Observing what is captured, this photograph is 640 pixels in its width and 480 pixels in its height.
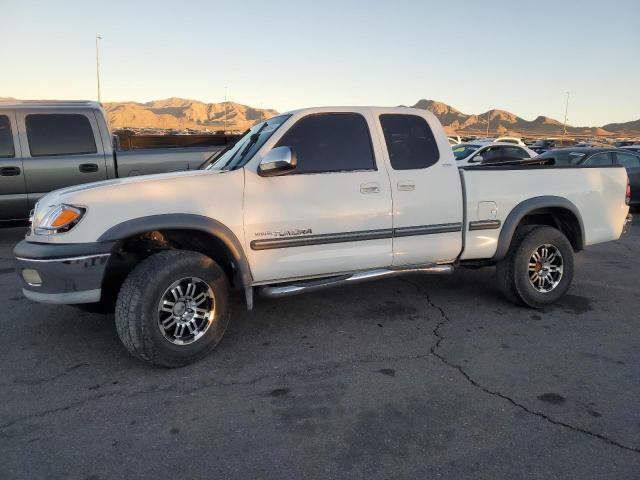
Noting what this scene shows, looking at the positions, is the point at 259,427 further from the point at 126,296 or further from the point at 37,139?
the point at 37,139

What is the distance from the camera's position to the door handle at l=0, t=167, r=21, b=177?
705cm

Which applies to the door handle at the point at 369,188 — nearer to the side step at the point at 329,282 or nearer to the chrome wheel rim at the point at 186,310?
the side step at the point at 329,282

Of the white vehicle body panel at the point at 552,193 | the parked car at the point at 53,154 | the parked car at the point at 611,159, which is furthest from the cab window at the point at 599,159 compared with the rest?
the parked car at the point at 53,154

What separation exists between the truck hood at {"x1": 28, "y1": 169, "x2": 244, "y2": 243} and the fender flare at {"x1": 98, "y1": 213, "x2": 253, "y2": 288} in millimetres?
31

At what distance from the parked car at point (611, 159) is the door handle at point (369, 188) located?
847 cm

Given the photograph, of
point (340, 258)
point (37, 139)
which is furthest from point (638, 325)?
point (37, 139)

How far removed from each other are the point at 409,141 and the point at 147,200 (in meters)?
2.27

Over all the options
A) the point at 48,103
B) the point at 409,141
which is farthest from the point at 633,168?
the point at 48,103

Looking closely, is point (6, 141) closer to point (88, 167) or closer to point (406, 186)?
point (88, 167)

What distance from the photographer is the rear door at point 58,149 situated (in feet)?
23.5

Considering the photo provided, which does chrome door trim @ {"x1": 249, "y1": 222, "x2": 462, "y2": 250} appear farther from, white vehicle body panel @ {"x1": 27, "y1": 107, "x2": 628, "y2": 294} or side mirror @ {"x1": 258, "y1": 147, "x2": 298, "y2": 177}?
side mirror @ {"x1": 258, "y1": 147, "x2": 298, "y2": 177}

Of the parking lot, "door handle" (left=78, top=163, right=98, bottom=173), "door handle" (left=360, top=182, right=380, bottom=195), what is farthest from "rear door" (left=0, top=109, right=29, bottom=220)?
"door handle" (left=360, top=182, right=380, bottom=195)

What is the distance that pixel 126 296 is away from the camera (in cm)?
347

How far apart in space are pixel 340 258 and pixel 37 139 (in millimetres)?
5437
